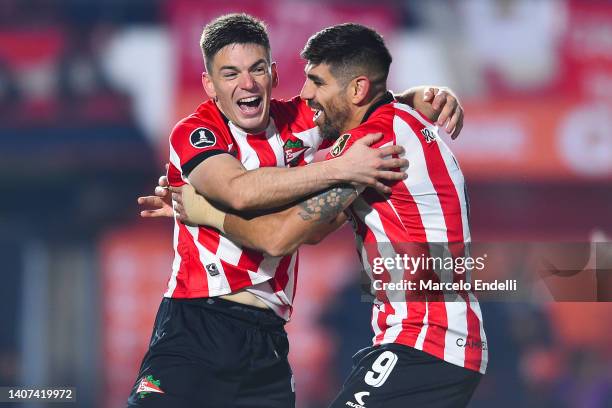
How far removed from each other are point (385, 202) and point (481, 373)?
869mm

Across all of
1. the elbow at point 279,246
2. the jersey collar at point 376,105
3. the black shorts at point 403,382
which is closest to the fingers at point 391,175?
the jersey collar at point 376,105

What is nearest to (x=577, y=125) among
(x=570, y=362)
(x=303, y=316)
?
(x=570, y=362)

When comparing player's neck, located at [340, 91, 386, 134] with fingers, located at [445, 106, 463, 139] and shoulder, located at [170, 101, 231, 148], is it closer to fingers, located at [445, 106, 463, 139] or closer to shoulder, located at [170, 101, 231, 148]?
fingers, located at [445, 106, 463, 139]

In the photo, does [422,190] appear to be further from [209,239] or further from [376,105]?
[209,239]

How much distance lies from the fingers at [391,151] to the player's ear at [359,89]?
37cm

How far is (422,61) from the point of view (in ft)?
40.6

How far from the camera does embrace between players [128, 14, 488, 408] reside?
4.48 m

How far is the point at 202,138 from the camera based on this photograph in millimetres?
5008

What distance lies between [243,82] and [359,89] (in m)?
0.64

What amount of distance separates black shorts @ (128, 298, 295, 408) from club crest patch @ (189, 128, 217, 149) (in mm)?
780

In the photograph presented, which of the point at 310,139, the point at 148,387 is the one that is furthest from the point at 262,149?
the point at 148,387

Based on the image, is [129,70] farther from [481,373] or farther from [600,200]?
[481,373]

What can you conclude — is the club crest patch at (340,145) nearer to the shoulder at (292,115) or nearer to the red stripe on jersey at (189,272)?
the shoulder at (292,115)

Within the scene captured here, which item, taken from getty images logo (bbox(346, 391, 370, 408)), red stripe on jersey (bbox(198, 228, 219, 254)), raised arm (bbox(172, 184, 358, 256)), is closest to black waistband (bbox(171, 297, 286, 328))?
red stripe on jersey (bbox(198, 228, 219, 254))
